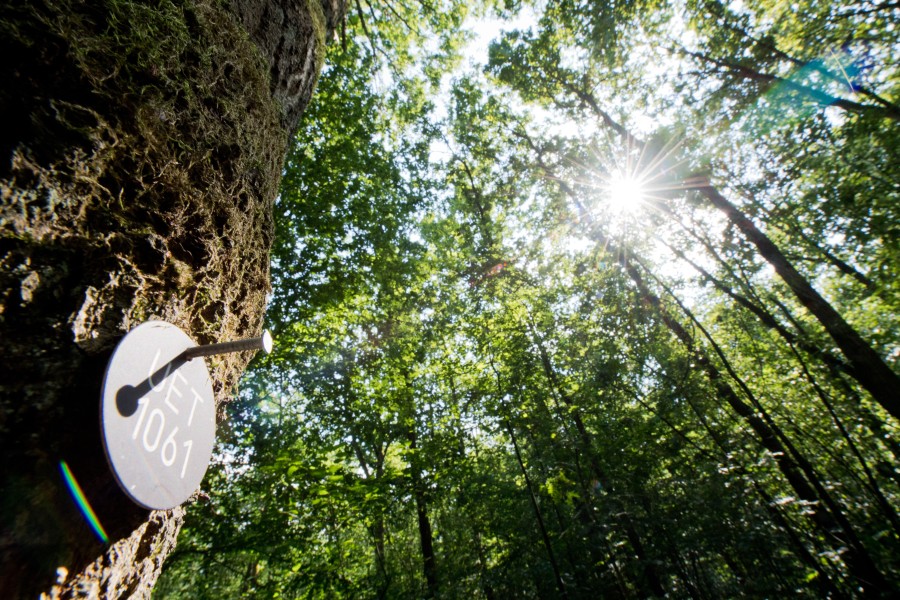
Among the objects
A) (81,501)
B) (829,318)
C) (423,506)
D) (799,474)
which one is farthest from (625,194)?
(81,501)

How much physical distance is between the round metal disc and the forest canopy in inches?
90.3

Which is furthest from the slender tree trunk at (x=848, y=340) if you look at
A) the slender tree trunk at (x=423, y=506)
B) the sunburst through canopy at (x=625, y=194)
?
the slender tree trunk at (x=423, y=506)

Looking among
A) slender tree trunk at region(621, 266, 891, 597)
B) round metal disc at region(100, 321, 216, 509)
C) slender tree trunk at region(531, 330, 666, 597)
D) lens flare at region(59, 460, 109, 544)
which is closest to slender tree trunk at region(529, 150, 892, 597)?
slender tree trunk at region(621, 266, 891, 597)

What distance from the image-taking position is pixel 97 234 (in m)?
0.96

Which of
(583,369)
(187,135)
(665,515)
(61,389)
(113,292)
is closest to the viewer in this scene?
(61,389)

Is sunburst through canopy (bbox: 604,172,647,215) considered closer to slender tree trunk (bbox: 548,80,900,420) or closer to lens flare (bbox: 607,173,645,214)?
lens flare (bbox: 607,173,645,214)

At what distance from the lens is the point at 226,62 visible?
1631 millimetres

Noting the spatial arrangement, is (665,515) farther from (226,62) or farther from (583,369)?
(226,62)

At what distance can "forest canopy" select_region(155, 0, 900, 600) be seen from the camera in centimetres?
433

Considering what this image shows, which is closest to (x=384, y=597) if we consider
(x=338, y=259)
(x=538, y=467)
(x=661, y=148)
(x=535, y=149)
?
(x=538, y=467)

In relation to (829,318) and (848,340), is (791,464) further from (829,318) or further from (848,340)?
(829,318)

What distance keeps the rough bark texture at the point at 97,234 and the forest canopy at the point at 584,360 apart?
7.94ft

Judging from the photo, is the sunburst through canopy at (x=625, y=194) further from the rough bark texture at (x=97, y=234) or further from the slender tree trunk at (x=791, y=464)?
the rough bark texture at (x=97, y=234)

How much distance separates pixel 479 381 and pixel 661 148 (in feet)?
27.6
